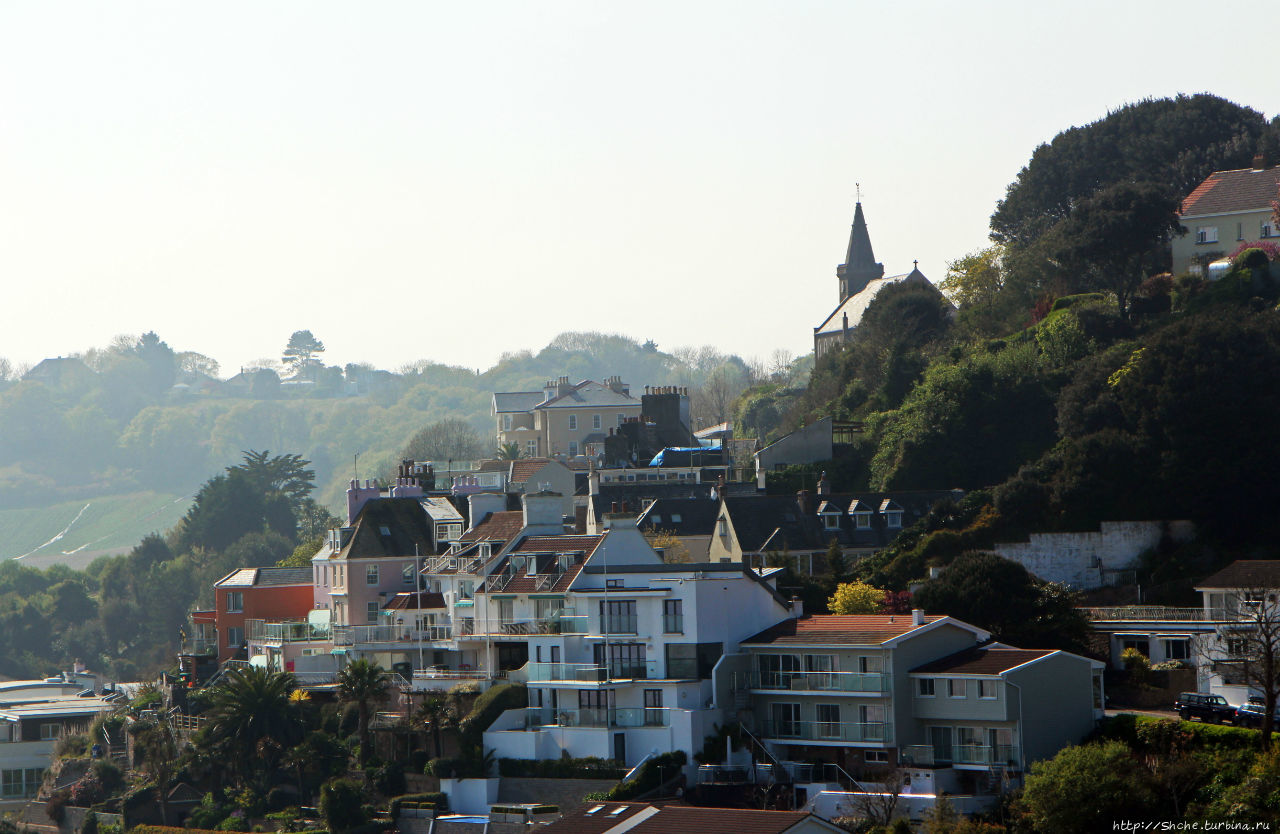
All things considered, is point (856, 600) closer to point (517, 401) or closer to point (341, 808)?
point (341, 808)

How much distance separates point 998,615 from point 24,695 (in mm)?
55657

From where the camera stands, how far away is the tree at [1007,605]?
2106 inches

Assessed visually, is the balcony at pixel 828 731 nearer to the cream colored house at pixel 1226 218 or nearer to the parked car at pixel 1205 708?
the parked car at pixel 1205 708

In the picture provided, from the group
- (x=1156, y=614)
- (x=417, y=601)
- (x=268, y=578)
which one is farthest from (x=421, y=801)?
(x=268, y=578)

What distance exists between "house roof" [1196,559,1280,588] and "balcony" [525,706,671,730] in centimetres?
1746

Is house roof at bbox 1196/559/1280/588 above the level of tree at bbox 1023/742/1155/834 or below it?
above

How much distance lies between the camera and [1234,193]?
80.6 meters

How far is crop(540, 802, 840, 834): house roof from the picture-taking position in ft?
124

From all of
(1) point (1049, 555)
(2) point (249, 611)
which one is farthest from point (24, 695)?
(1) point (1049, 555)

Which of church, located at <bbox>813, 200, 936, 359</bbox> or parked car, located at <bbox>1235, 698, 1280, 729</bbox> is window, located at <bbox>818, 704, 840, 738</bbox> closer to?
parked car, located at <bbox>1235, 698, 1280, 729</bbox>

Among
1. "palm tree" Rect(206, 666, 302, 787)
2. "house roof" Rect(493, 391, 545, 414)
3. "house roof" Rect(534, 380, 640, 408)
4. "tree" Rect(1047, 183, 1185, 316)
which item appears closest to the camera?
"palm tree" Rect(206, 666, 302, 787)

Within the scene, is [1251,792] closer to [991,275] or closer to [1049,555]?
[1049,555]

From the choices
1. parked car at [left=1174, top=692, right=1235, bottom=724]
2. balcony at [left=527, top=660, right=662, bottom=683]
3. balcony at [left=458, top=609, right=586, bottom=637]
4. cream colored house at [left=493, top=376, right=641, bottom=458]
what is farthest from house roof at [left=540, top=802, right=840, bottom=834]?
cream colored house at [left=493, top=376, right=641, bottom=458]

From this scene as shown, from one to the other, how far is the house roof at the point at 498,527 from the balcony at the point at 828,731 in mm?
14695
